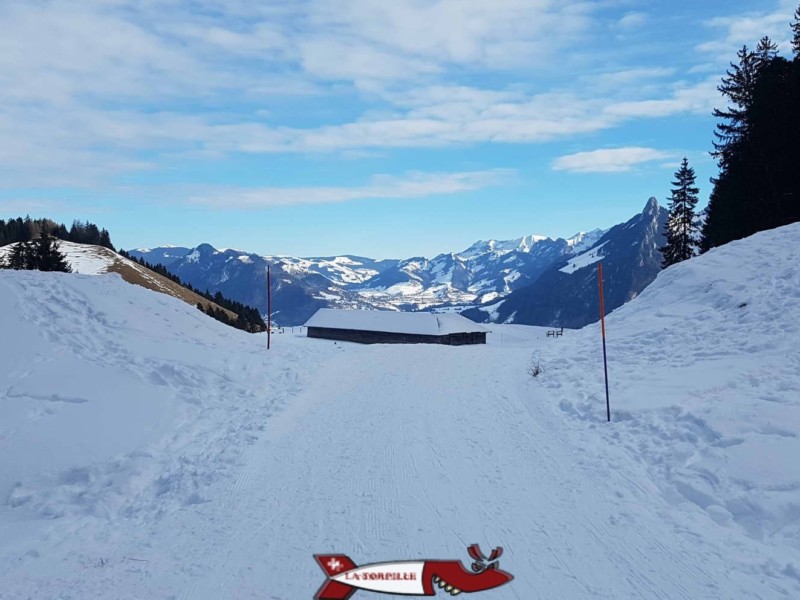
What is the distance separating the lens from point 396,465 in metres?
10.1

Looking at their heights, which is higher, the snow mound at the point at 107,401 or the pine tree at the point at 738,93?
the pine tree at the point at 738,93

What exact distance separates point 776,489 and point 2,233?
505 ft

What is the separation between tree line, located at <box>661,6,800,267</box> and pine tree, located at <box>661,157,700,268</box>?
468cm

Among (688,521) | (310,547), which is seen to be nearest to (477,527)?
(310,547)

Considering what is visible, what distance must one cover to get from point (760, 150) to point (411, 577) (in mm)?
41364

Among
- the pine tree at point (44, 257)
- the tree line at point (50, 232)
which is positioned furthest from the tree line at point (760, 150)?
the tree line at point (50, 232)

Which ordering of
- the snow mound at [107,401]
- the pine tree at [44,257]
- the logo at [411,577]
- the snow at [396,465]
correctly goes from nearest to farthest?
1. the logo at [411,577]
2. the snow at [396,465]
3. the snow mound at [107,401]
4. the pine tree at [44,257]

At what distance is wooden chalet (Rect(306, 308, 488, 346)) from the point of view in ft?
196

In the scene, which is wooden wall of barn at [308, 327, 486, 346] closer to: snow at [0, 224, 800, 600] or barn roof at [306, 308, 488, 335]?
barn roof at [306, 308, 488, 335]

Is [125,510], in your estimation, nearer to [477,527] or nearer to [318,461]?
[318,461]

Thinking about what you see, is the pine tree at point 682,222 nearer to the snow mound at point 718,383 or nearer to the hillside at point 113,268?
the snow mound at point 718,383

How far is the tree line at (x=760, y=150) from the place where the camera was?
109 feet

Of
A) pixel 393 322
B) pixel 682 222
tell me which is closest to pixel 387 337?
pixel 393 322

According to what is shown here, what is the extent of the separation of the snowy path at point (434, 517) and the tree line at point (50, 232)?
11860 cm
